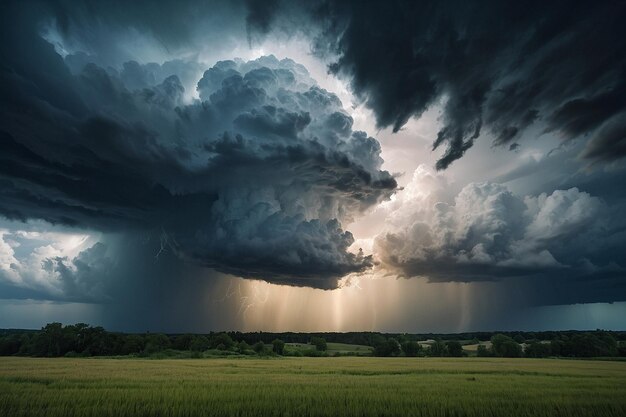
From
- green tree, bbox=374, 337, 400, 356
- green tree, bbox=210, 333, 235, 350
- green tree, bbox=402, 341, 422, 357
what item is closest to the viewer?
green tree, bbox=374, 337, 400, 356

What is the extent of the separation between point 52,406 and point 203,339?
10388 centimetres

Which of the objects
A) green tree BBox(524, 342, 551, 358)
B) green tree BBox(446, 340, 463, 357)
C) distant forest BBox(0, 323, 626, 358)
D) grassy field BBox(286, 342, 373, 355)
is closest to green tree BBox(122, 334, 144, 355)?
distant forest BBox(0, 323, 626, 358)

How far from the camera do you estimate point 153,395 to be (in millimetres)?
20891

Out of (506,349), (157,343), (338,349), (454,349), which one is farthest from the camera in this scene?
(338,349)

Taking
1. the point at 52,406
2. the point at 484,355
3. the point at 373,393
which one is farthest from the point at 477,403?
the point at 484,355

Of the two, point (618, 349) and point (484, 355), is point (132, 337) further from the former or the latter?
point (618, 349)

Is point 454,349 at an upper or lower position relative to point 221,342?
lower

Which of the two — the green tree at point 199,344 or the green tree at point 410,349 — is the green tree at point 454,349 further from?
the green tree at point 199,344

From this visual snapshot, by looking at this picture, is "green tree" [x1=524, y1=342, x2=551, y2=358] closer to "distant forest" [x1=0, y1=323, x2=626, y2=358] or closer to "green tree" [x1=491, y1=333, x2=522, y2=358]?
"distant forest" [x1=0, y1=323, x2=626, y2=358]

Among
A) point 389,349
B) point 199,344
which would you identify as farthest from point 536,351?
point 199,344

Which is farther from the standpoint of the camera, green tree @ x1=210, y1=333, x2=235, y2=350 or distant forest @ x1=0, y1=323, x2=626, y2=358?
green tree @ x1=210, y1=333, x2=235, y2=350

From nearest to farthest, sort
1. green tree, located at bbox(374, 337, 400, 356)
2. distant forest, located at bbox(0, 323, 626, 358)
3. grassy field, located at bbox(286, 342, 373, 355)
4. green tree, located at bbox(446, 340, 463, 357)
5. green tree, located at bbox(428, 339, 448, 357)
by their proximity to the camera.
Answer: distant forest, located at bbox(0, 323, 626, 358) → green tree, located at bbox(446, 340, 463, 357) → green tree, located at bbox(428, 339, 448, 357) → green tree, located at bbox(374, 337, 400, 356) → grassy field, located at bbox(286, 342, 373, 355)

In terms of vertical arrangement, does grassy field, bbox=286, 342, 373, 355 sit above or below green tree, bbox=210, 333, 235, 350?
below

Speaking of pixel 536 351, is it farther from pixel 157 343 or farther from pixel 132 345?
pixel 132 345
